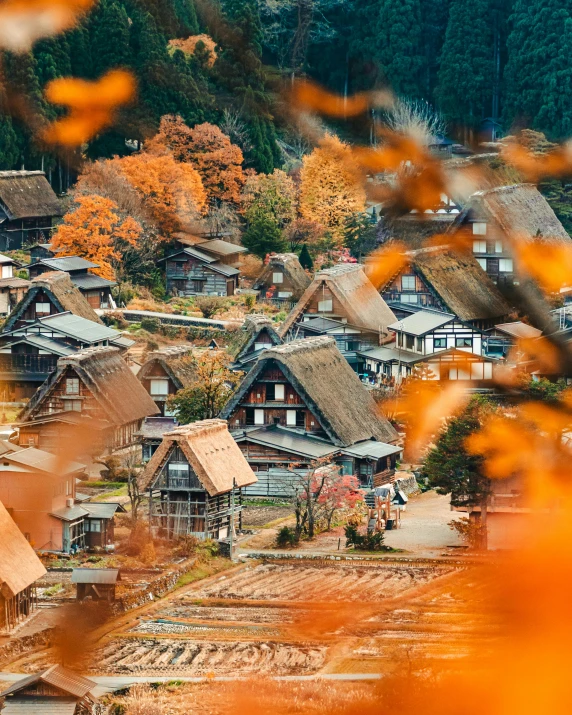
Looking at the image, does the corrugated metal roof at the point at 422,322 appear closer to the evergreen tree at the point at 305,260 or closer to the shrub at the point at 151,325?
the shrub at the point at 151,325

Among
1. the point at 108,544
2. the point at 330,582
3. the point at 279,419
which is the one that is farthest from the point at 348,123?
the point at 279,419

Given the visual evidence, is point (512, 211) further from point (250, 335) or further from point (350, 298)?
point (350, 298)

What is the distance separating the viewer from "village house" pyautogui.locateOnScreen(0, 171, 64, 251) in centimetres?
4778

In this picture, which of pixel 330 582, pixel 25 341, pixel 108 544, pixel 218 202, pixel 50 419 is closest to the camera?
pixel 330 582

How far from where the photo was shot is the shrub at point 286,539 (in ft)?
91.8

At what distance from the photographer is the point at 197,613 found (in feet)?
78.2

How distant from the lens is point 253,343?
3878cm

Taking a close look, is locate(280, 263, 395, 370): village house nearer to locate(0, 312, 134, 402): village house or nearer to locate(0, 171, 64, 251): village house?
locate(0, 312, 134, 402): village house

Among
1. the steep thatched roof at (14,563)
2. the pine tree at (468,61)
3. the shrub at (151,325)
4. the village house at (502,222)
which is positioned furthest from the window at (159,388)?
the village house at (502,222)

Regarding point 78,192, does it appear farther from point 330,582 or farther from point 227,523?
point 330,582

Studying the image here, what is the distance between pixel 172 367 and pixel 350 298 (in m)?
7.18

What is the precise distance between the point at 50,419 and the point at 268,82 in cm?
2048

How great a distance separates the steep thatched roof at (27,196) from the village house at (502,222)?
36.5 metres

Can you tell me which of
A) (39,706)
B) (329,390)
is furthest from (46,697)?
(329,390)
